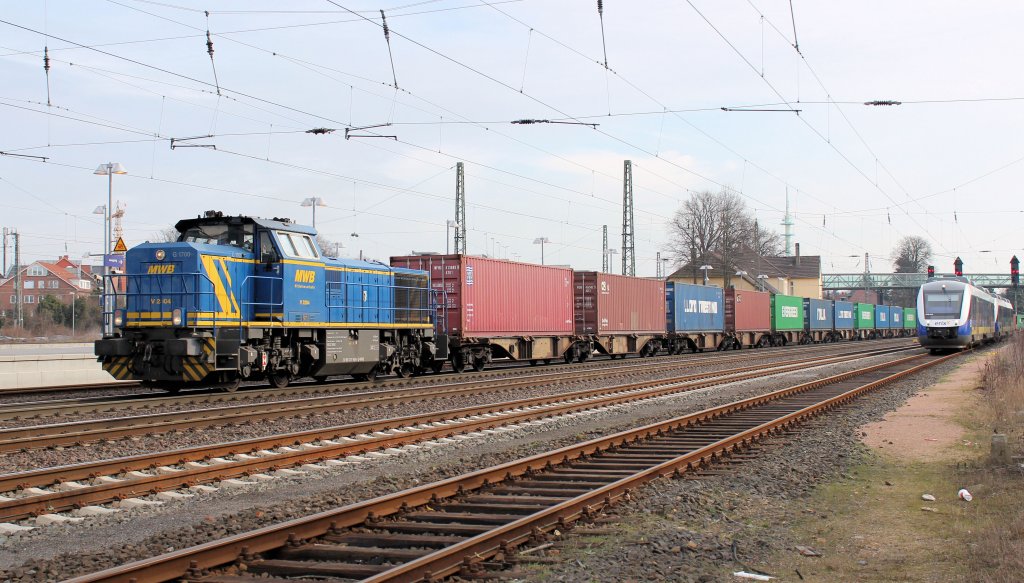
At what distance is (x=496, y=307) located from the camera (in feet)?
83.9

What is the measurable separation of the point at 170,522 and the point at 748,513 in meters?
4.83

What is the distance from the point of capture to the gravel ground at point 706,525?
217 inches

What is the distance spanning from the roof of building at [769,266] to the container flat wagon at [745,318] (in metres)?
24.7

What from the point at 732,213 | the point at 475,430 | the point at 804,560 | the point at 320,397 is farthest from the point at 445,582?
the point at 732,213

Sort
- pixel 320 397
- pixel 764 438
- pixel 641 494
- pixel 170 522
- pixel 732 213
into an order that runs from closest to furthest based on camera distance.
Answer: pixel 170 522
pixel 641 494
pixel 764 438
pixel 320 397
pixel 732 213

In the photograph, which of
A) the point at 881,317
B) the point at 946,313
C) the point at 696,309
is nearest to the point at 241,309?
the point at 696,309

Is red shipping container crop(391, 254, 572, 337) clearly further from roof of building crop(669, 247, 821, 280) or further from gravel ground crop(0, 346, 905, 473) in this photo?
roof of building crop(669, 247, 821, 280)

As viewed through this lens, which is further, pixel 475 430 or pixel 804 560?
pixel 475 430

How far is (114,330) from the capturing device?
53.8ft

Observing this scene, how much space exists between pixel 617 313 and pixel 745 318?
16573 millimetres

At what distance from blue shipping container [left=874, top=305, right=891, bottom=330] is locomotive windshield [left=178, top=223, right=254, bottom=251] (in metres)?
Result: 66.4

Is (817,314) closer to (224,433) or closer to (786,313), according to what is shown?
(786,313)

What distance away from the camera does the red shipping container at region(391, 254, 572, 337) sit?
954 inches

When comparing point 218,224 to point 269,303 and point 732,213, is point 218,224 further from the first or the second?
point 732,213
